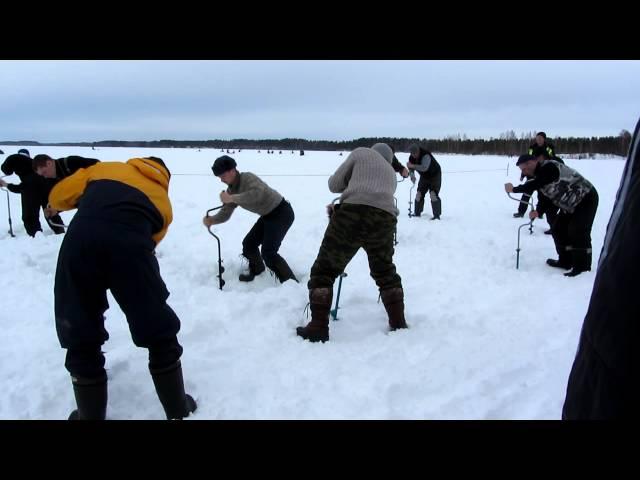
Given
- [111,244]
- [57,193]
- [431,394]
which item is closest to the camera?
[111,244]

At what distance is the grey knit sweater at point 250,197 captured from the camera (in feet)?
16.3

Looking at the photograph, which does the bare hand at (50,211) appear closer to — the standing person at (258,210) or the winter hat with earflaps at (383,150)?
the standing person at (258,210)

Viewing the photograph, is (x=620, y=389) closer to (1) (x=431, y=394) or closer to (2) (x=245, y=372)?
(1) (x=431, y=394)

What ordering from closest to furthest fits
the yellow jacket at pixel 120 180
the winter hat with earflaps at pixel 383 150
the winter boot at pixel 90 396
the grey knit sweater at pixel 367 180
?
the winter boot at pixel 90 396 < the yellow jacket at pixel 120 180 < the grey knit sweater at pixel 367 180 < the winter hat with earflaps at pixel 383 150

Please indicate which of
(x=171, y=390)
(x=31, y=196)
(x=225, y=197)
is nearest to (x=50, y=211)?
(x=225, y=197)

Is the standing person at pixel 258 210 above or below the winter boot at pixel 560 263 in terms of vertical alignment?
above

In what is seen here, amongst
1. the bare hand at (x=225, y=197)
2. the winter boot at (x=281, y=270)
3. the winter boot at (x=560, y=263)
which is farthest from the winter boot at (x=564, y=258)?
the bare hand at (x=225, y=197)

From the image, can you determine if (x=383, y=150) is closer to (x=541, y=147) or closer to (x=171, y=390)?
(x=171, y=390)

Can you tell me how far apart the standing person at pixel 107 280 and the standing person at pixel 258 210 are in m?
2.34

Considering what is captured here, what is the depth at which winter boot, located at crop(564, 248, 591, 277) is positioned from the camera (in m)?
5.55

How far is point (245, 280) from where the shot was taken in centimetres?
550
